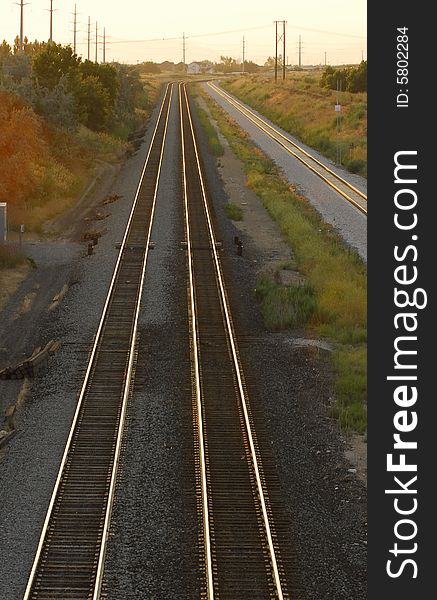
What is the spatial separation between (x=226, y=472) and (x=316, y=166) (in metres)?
46.7

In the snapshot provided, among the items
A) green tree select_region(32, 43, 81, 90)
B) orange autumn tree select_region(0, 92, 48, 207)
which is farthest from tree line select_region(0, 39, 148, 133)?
orange autumn tree select_region(0, 92, 48, 207)

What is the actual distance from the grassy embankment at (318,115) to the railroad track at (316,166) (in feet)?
5.19

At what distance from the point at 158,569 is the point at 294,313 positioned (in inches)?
494

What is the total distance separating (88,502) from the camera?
13914mm

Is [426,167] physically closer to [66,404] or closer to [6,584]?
[6,584]

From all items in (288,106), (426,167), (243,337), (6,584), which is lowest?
(6,584)

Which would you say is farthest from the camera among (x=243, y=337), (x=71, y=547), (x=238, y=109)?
(x=238, y=109)

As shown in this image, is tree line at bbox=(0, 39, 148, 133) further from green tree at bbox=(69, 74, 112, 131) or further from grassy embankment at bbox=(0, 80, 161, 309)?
grassy embankment at bbox=(0, 80, 161, 309)

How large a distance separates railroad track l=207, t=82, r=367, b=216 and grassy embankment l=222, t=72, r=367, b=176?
158cm

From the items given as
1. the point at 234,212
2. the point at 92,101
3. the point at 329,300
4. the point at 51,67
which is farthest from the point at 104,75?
the point at 329,300

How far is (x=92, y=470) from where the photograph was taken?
1495 cm

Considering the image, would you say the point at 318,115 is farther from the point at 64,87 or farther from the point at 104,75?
the point at 64,87

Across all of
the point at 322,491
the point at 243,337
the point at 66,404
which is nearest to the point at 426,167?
the point at 322,491

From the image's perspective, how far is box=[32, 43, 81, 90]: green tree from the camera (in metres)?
63.4
